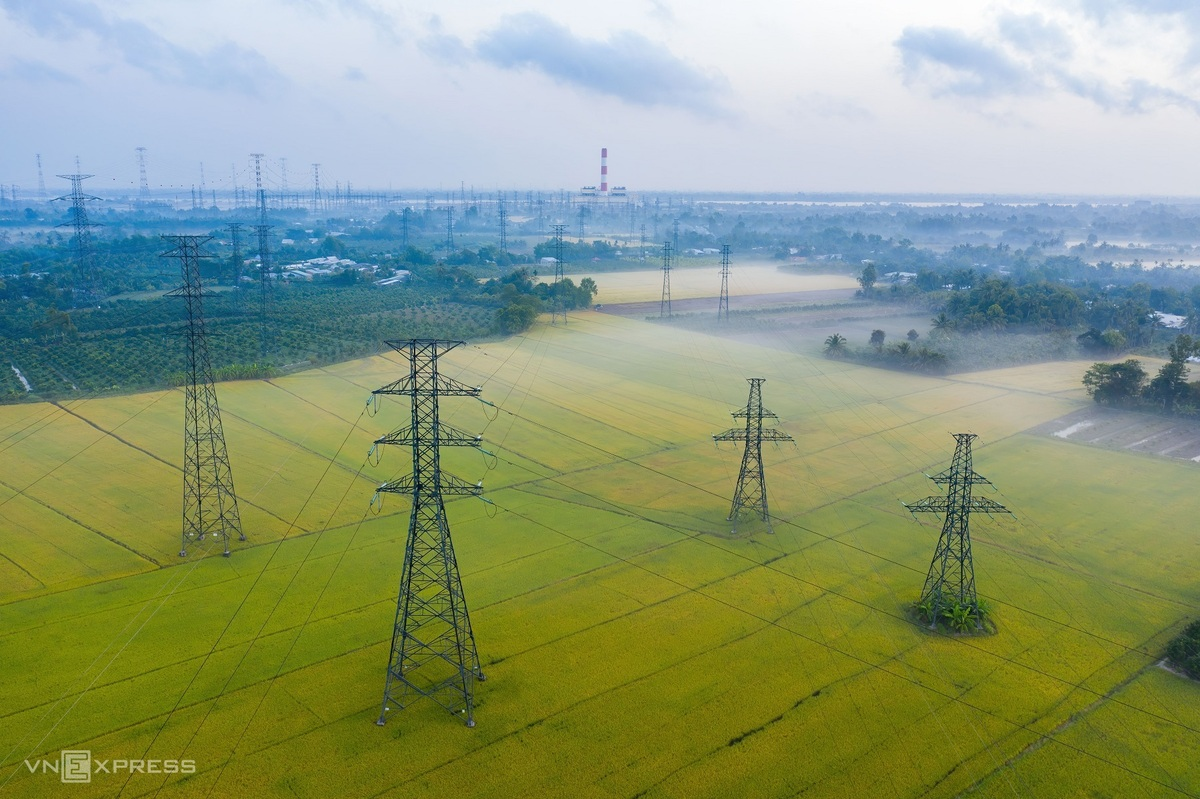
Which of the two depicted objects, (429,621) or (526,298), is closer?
(429,621)

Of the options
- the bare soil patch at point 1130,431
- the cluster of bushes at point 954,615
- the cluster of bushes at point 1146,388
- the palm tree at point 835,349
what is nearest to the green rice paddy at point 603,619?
the cluster of bushes at point 954,615

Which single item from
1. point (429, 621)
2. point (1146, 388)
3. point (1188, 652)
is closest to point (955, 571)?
point (1188, 652)

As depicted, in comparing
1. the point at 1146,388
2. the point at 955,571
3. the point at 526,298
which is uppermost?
the point at 526,298

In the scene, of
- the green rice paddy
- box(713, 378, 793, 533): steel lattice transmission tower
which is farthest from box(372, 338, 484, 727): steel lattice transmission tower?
box(713, 378, 793, 533): steel lattice transmission tower

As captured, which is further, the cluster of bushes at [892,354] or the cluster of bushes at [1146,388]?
the cluster of bushes at [892,354]

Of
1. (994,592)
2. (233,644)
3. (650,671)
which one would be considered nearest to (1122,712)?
(994,592)

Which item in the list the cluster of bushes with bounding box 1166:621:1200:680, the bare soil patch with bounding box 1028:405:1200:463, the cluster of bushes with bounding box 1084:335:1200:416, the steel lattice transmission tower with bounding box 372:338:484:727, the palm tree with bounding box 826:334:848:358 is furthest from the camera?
the palm tree with bounding box 826:334:848:358

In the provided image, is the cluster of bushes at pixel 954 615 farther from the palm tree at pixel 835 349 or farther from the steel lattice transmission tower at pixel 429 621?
the palm tree at pixel 835 349

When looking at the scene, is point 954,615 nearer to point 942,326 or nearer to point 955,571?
point 955,571

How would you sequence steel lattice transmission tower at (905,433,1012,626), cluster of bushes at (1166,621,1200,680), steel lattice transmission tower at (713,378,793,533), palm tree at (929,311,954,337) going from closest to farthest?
1. cluster of bushes at (1166,621,1200,680)
2. steel lattice transmission tower at (905,433,1012,626)
3. steel lattice transmission tower at (713,378,793,533)
4. palm tree at (929,311,954,337)

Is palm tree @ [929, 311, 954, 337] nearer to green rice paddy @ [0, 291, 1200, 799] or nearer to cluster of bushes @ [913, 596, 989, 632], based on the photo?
green rice paddy @ [0, 291, 1200, 799]

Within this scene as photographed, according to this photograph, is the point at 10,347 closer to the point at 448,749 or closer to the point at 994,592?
the point at 448,749
